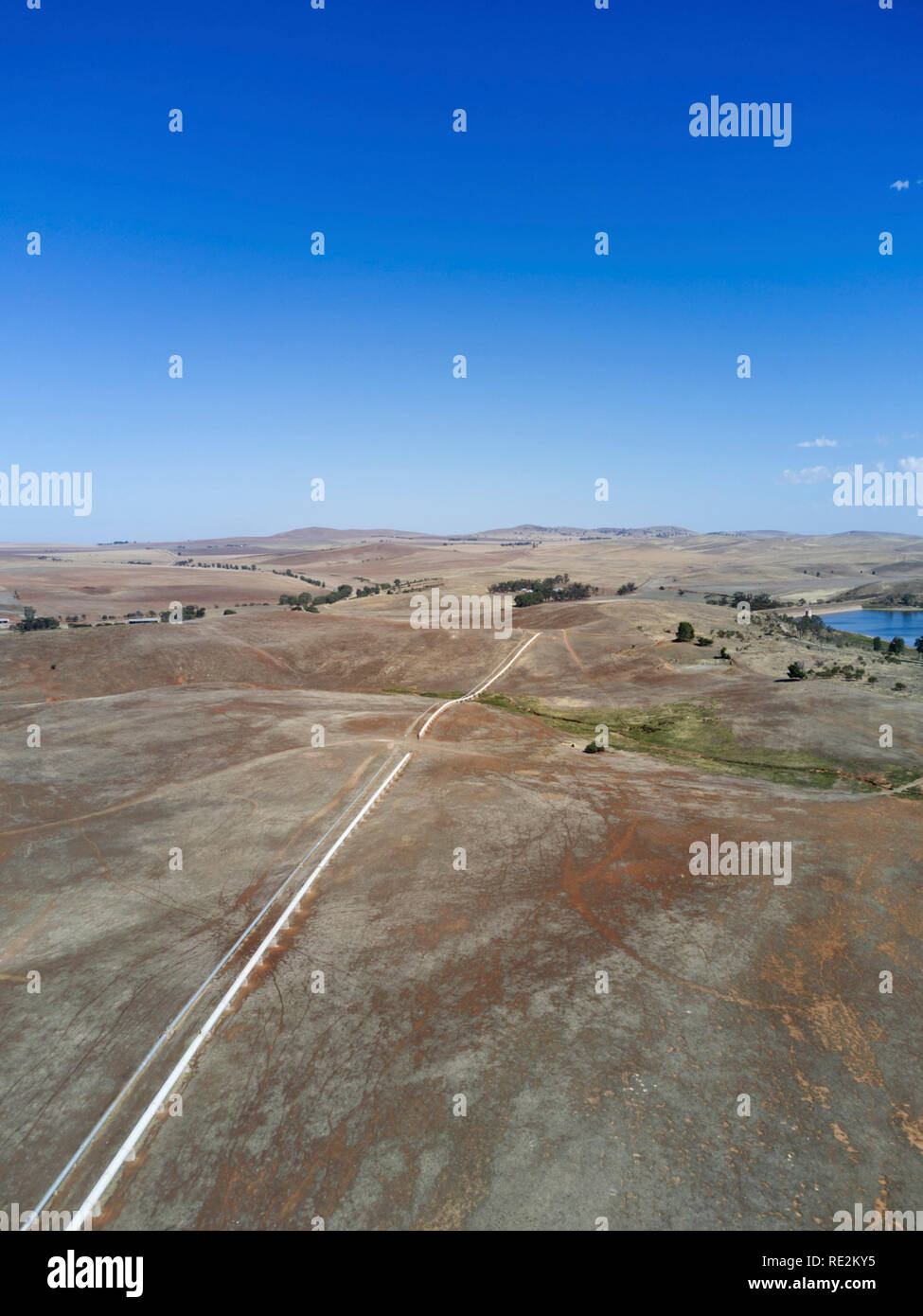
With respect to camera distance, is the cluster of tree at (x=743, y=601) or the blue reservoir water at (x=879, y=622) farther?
the cluster of tree at (x=743, y=601)

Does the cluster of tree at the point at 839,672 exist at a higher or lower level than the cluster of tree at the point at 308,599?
lower

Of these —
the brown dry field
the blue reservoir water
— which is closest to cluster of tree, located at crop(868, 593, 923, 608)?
the blue reservoir water

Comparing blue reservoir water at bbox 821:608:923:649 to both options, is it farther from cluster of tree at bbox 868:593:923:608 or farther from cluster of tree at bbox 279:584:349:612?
cluster of tree at bbox 279:584:349:612

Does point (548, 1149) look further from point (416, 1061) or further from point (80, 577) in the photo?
point (80, 577)

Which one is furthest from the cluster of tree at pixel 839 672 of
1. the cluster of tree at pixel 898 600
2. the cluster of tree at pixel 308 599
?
the cluster of tree at pixel 898 600

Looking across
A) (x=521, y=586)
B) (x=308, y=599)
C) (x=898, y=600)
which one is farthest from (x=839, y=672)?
(x=898, y=600)

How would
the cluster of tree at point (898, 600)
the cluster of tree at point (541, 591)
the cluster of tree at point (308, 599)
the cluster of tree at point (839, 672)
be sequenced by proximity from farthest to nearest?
1. the cluster of tree at point (898, 600)
2. the cluster of tree at point (308, 599)
3. the cluster of tree at point (541, 591)
4. the cluster of tree at point (839, 672)

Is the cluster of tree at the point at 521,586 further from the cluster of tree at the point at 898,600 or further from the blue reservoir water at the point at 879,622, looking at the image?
the cluster of tree at the point at 898,600
